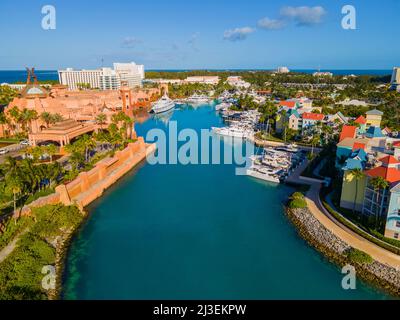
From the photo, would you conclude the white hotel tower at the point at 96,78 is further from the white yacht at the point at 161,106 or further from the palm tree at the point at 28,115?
the palm tree at the point at 28,115

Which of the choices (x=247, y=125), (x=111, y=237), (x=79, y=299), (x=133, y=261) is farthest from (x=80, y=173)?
(x=247, y=125)

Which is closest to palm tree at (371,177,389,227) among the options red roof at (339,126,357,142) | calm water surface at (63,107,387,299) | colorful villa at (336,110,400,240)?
colorful villa at (336,110,400,240)

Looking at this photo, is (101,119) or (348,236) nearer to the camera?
(348,236)

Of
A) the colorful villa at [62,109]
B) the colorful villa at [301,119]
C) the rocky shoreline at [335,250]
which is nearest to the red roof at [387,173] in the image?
the rocky shoreline at [335,250]

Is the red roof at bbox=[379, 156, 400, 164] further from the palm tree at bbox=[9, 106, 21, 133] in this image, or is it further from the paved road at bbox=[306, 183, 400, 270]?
the palm tree at bbox=[9, 106, 21, 133]

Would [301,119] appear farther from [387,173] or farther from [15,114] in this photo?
[15,114]

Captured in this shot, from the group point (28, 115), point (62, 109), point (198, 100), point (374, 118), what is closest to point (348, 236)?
point (374, 118)
